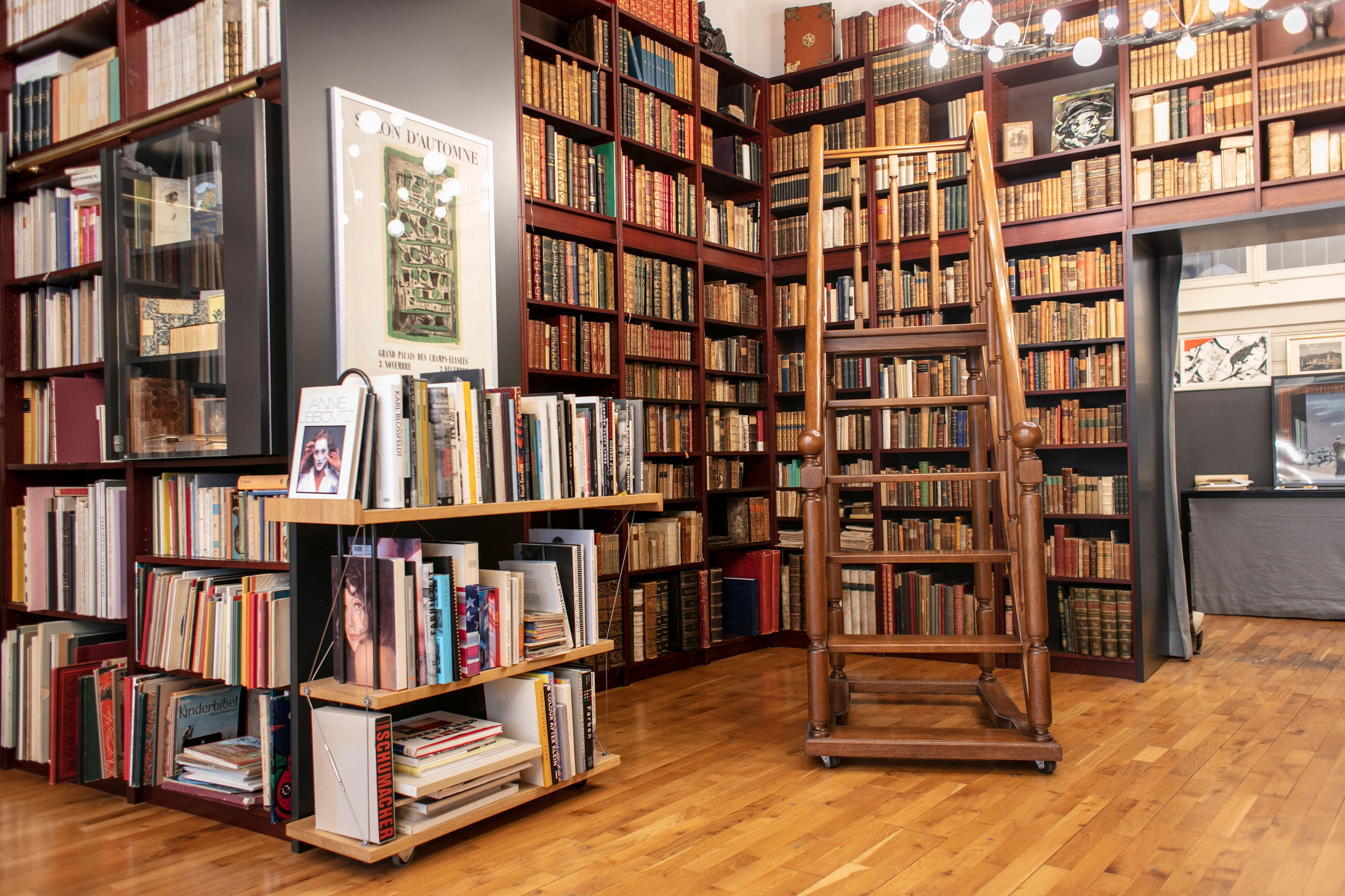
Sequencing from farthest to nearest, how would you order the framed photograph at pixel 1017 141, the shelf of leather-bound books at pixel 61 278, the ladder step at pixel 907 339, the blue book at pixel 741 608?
the blue book at pixel 741 608
the framed photograph at pixel 1017 141
the ladder step at pixel 907 339
the shelf of leather-bound books at pixel 61 278

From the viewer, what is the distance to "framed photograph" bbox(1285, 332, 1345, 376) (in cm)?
638

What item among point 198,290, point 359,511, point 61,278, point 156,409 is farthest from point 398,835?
point 61,278

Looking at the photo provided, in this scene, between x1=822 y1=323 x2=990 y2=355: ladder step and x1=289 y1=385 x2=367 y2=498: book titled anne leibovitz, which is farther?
x1=822 y1=323 x2=990 y2=355: ladder step

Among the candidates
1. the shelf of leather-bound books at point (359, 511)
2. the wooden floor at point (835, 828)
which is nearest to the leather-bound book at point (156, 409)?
the shelf of leather-bound books at point (359, 511)

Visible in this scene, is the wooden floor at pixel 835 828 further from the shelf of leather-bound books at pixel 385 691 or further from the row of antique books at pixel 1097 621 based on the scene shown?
the row of antique books at pixel 1097 621

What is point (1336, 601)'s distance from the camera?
5.71m

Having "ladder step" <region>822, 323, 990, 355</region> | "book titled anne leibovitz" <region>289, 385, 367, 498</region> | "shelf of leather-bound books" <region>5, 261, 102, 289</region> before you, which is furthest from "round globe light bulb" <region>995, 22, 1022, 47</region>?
"shelf of leather-bound books" <region>5, 261, 102, 289</region>

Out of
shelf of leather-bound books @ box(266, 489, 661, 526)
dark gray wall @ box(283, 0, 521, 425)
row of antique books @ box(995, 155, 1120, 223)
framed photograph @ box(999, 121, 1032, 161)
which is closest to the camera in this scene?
shelf of leather-bound books @ box(266, 489, 661, 526)

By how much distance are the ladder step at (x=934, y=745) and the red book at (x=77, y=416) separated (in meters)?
2.52

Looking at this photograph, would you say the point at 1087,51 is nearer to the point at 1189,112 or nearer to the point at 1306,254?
the point at 1189,112

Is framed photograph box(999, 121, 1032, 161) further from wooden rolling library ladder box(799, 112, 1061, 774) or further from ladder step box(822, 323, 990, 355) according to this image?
ladder step box(822, 323, 990, 355)

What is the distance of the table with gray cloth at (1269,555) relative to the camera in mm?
5746

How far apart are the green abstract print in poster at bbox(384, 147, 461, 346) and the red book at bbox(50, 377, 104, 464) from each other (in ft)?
3.80

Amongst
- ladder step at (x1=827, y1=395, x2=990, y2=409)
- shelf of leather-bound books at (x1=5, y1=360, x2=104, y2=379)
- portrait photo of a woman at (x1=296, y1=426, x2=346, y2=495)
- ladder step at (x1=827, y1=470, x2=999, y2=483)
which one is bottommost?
ladder step at (x1=827, y1=470, x2=999, y2=483)
